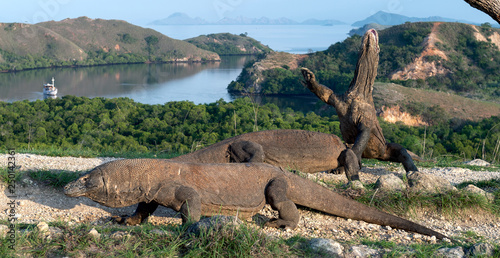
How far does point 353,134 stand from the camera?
8250mm

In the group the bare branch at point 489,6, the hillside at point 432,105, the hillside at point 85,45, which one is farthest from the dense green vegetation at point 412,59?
the bare branch at point 489,6

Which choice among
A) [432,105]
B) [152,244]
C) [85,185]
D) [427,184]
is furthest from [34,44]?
[152,244]

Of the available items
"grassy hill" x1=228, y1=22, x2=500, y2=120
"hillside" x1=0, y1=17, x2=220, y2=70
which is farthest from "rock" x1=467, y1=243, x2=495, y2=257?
"hillside" x1=0, y1=17, x2=220, y2=70

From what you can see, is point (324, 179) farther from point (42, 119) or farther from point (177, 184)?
point (42, 119)

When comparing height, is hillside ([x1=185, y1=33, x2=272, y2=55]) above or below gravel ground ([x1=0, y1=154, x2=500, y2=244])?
above

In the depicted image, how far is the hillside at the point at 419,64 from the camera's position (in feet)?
234

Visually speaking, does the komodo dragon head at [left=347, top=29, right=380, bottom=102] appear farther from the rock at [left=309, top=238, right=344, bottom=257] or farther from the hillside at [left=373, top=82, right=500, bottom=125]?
the hillside at [left=373, top=82, right=500, bottom=125]

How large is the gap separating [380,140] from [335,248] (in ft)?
14.3

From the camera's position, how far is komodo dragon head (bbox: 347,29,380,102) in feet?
25.9

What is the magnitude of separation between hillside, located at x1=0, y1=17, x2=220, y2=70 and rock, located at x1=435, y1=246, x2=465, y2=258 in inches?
4224

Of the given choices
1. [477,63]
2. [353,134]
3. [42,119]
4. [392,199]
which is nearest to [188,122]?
[42,119]

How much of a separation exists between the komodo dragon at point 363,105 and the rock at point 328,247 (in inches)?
142

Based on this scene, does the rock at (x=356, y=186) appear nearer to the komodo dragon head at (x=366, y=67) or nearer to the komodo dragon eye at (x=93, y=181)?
the komodo dragon head at (x=366, y=67)

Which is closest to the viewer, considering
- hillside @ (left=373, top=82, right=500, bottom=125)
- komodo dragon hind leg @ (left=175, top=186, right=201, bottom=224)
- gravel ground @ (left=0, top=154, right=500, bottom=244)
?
komodo dragon hind leg @ (left=175, top=186, right=201, bottom=224)
